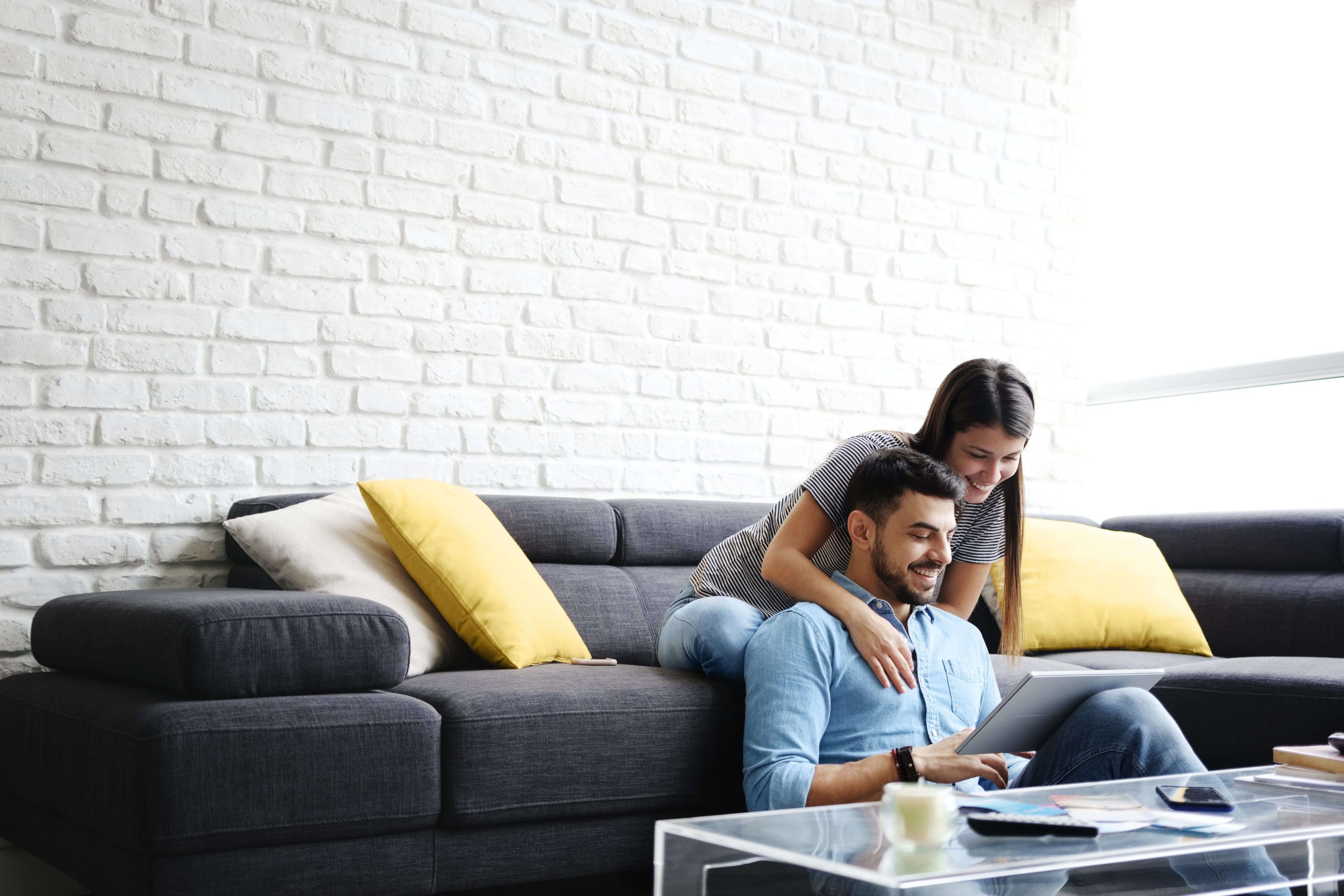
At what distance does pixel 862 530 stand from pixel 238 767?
3.25 feet

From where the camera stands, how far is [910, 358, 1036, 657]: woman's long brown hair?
2.12 metres

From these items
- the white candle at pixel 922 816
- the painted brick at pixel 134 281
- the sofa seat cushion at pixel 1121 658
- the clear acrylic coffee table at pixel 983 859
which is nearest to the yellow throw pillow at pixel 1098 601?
the sofa seat cushion at pixel 1121 658

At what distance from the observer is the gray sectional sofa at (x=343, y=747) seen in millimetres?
1696

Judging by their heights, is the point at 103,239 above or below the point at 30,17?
below

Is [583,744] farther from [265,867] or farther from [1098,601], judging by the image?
[1098,601]

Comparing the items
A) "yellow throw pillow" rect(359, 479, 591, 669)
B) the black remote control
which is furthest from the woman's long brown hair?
the black remote control

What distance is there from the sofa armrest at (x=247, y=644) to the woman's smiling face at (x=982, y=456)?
1000 millimetres

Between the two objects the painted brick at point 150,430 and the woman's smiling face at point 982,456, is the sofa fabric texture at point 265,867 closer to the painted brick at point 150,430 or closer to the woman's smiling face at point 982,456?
the painted brick at point 150,430

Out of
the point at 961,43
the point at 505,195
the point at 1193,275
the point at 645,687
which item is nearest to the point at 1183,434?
the point at 1193,275

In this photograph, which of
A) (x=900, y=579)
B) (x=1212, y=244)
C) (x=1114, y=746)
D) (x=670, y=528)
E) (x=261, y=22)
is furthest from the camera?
(x=1212, y=244)

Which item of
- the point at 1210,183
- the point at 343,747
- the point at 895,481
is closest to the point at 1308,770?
the point at 895,481

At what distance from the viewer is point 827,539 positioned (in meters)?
2.11

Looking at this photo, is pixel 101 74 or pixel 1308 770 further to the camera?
pixel 101 74

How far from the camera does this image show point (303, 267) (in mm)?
Answer: 2836
